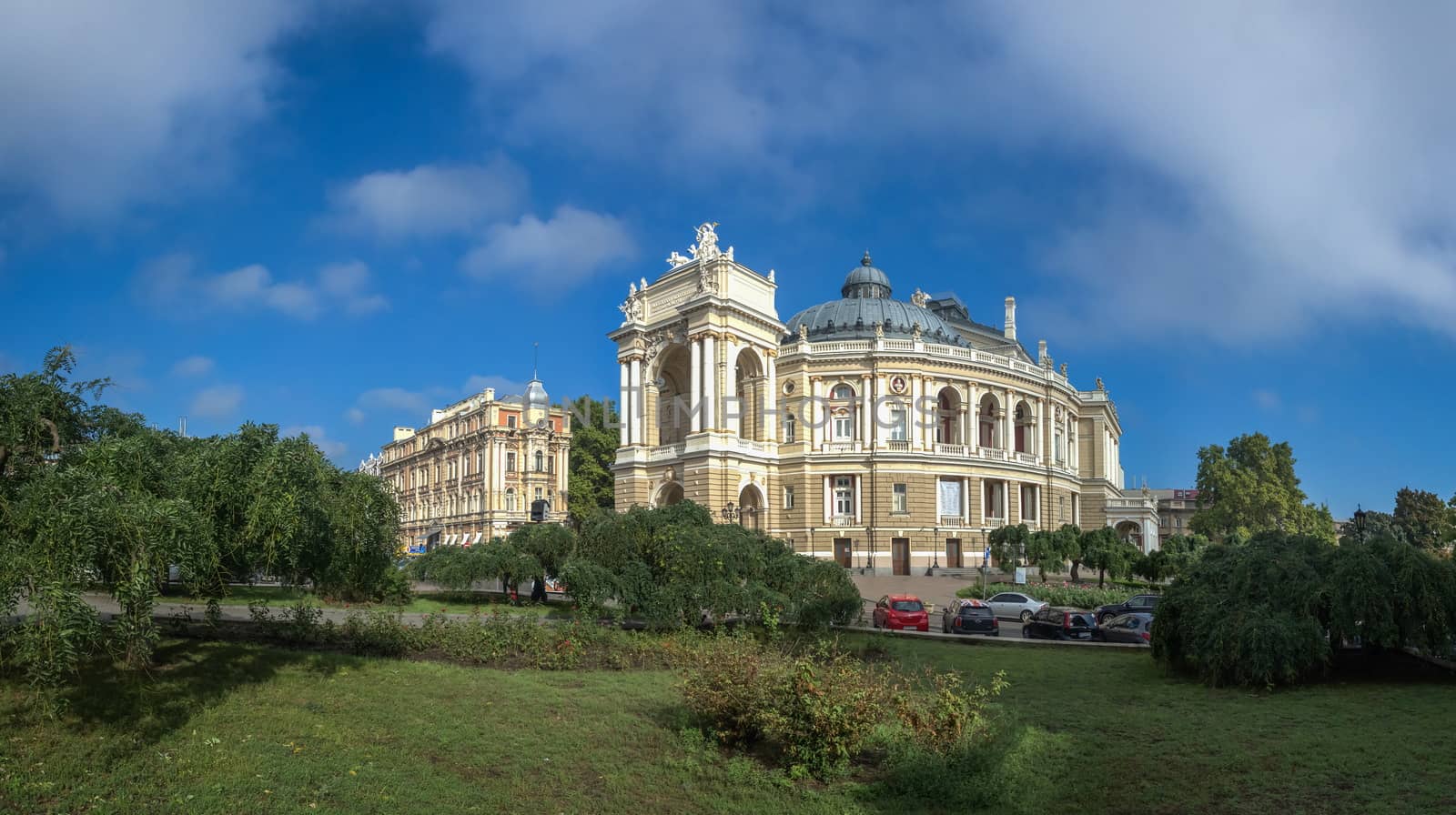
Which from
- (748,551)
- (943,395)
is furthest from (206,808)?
(943,395)

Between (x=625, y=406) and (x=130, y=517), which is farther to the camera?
(x=625, y=406)

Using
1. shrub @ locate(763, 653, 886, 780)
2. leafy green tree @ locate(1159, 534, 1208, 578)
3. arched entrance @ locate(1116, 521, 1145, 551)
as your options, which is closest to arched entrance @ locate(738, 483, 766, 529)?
leafy green tree @ locate(1159, 534, 1208, 578)

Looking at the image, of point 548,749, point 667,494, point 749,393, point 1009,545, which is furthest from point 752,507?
point 548,749

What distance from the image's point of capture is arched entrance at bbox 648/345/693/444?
55.3m

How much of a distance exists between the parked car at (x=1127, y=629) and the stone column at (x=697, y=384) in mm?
27318

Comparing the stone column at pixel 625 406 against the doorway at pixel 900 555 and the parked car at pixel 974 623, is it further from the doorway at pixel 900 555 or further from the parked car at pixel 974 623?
the parked car at pixel 974 623

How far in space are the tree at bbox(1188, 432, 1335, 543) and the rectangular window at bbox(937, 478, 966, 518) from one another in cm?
1986

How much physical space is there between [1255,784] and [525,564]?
22748 mm

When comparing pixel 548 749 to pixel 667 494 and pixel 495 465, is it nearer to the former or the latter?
pixel 667 494

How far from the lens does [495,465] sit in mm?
79500

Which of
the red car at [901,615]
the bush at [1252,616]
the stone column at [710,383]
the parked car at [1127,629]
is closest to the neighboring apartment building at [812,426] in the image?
the stone column at [710,383]

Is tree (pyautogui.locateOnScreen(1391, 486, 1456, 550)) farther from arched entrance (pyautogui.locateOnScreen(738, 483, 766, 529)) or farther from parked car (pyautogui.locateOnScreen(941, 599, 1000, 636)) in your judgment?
parked car (pyautogui.locateOnScreen(941, 599, 1000, 636))

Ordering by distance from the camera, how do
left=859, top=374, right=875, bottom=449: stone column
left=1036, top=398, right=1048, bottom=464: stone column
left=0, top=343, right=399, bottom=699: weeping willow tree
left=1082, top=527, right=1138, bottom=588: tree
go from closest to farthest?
left=0, top=343, right=399, bottom=699: weeping willow tree, left=1082, top=527, right=1138, bottom=588: tree, left=859, top=374, right=875, bottom=449: stone column, left=1036, top=398, right=1048, bottom=464: stone column

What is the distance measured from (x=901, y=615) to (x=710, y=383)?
2431 cm
